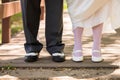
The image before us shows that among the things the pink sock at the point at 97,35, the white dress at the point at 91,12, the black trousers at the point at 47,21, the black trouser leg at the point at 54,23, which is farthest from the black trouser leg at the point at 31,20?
the pink sock at the point at 97,35

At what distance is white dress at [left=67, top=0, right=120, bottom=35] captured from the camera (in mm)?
3131

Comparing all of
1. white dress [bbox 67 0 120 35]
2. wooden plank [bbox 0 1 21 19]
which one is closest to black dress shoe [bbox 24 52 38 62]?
white dress [bbox 67 0 120 35]

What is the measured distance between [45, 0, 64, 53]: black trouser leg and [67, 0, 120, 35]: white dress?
108 mm

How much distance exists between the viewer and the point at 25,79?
2766mm

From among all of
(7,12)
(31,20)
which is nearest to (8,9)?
(7,12)

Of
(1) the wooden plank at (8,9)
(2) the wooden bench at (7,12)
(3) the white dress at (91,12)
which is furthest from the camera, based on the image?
(2) the wooden bench at (7,12)

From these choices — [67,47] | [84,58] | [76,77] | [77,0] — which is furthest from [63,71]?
[67,47]

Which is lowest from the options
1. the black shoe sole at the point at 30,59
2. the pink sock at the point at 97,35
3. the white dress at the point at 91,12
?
the black shoe sole at the point at 30,59

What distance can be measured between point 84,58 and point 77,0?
0.57m

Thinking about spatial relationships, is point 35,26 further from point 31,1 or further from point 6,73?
point 6,73

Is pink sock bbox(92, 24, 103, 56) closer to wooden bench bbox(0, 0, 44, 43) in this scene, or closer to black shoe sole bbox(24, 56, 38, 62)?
black shoe sole bbox(24, 56, 38, 62)

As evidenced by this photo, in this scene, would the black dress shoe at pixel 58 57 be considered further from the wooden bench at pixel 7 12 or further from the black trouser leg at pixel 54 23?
the wooden bench at pixel 7 12

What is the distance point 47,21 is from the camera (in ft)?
10.7

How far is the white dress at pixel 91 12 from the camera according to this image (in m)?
3.13
